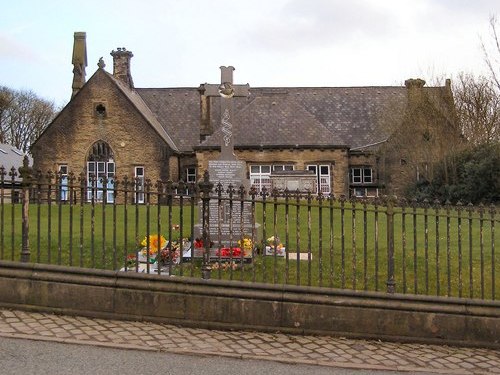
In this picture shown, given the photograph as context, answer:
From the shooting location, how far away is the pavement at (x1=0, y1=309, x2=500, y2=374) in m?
6.15

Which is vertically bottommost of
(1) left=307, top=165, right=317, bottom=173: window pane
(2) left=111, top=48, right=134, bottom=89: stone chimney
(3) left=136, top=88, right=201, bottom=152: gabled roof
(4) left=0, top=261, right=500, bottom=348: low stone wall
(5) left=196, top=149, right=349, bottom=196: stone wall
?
(4) left=0, top=261, right=500, bottom=348: low stone wall

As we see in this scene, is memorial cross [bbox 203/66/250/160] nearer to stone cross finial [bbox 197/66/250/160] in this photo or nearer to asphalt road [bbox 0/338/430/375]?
stone cross finial [bbox 197/66/250/160]

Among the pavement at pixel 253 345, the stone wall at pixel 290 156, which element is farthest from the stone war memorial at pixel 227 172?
the stone wall at pixel 290 156

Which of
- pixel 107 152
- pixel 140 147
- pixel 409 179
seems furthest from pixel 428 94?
pixel 107 152

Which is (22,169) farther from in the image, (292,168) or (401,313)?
(292,168)

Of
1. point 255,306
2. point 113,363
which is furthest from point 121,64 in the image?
point 113,363

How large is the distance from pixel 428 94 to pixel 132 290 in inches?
1101

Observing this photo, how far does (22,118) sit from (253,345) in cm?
5378

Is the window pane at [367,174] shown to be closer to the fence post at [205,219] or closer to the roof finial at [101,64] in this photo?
the roof finial at [101,64]

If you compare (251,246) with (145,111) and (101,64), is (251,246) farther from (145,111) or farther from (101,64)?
(145,111)

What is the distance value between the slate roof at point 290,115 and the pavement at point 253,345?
23.1 meters

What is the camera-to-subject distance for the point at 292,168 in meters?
31.7

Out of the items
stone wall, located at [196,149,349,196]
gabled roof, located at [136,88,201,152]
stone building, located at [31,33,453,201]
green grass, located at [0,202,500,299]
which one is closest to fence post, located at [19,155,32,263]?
green grass, located at [0,202,500,299]

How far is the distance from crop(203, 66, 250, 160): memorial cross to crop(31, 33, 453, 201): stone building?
18.4 metres
